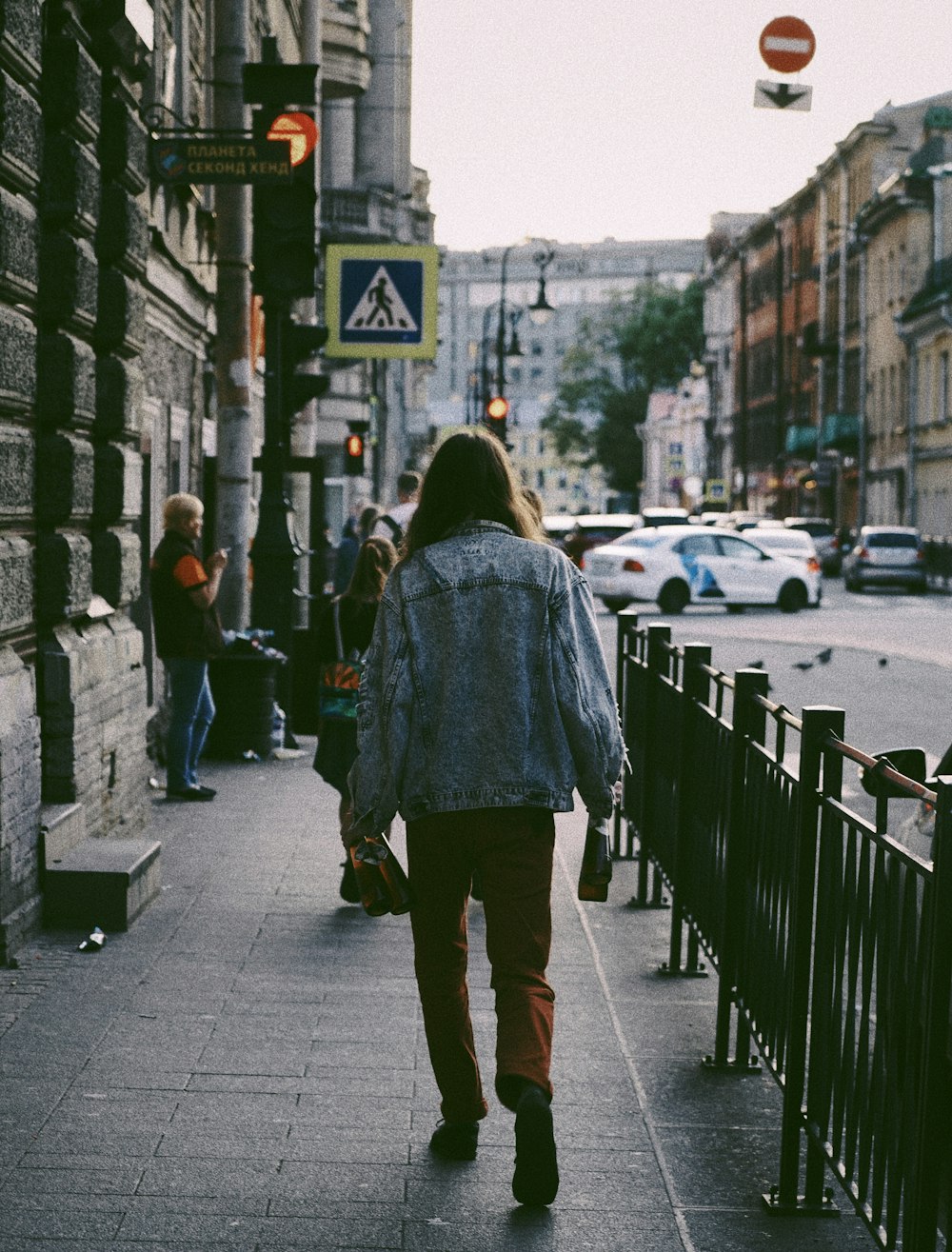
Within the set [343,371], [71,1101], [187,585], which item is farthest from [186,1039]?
[343,371]

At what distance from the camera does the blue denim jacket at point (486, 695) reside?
4855mm

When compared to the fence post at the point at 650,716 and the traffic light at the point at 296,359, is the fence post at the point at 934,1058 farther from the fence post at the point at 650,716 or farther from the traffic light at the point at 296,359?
the traffic light at the point at 296,359

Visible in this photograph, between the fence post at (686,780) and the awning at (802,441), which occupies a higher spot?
the awning at (802,441)

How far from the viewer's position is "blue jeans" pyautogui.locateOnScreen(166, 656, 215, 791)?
11.7 metres

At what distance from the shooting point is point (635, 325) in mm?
116625

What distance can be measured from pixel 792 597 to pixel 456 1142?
32.9 meters

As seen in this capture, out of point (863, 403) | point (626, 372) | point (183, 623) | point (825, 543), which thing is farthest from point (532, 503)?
point (626, 372)

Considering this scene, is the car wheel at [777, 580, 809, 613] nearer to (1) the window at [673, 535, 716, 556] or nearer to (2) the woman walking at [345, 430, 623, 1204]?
(1) the window at [673, 535, 716, 556]

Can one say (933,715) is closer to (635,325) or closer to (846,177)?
(846,177)

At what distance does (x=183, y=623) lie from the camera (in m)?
11.6

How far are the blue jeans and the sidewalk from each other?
3.31m

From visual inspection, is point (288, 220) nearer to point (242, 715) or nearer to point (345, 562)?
point (242, 715)

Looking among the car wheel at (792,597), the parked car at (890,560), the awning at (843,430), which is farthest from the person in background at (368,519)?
the awning at (843,430)

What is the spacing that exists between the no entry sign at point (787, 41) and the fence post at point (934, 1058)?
15033 millimetres
